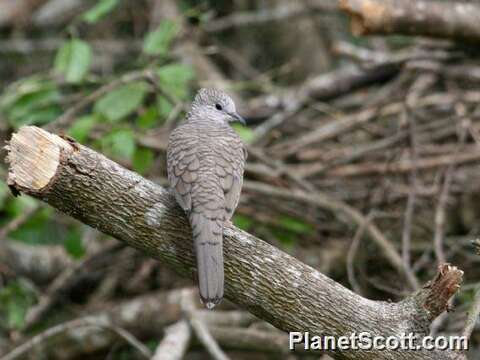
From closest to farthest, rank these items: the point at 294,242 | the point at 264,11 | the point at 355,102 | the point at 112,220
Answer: the point at 112,220, the point at 294,242, the point at 355,102, the point at 264,11

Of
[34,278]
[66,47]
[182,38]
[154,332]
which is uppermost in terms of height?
[182,38]

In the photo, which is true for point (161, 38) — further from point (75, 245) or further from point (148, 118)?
point (75, 245)

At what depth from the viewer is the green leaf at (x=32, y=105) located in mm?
4859

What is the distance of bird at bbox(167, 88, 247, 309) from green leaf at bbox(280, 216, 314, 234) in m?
1.80

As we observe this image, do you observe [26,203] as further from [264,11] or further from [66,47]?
[264,11]

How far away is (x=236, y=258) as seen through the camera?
9.32 feet

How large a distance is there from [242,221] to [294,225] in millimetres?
486

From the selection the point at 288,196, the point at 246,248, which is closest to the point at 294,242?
the point at 288,196

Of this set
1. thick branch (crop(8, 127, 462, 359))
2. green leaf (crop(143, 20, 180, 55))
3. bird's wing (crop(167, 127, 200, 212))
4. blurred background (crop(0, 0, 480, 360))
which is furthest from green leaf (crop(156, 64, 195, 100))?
thick branch (crop(8, 127, 462, 359))

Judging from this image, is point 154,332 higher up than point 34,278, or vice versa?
point 34,278

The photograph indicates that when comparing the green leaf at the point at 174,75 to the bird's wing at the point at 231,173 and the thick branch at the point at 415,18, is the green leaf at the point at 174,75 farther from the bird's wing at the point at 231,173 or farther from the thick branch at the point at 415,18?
the bird's wing at the point at 231,173

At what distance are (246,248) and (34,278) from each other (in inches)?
143

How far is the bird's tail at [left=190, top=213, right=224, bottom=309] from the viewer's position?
2.66 m

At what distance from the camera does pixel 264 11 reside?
7.33m
